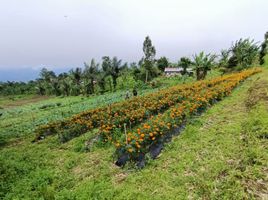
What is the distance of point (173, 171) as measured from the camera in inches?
197

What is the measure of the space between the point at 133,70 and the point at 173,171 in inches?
1449

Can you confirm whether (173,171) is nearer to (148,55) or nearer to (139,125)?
(139,125)

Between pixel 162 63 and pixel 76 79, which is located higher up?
pixel 162 63

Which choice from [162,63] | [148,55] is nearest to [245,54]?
[148,55]

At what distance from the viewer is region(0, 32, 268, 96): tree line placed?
2572 cm

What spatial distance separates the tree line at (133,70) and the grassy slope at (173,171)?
16.8 metres

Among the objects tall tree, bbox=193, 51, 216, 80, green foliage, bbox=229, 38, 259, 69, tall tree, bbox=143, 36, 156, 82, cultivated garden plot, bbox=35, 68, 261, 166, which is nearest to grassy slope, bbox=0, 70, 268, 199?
cultivated garden plot, bbox=35, 68, 261, 166

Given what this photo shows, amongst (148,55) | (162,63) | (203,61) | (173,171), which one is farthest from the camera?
(162,63)

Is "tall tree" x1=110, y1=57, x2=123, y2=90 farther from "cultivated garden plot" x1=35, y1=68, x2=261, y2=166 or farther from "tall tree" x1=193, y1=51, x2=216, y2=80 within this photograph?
"cultivated garden plot" x1=35, y1=68, x2=261, y2=166

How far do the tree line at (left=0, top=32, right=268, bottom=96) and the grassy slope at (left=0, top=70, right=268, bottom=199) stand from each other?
16.8 metres

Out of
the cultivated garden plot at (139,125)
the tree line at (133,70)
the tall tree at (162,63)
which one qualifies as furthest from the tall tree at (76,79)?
the cultivated garden plot at (139,125)

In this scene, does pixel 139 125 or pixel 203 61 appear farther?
pixel 203 61

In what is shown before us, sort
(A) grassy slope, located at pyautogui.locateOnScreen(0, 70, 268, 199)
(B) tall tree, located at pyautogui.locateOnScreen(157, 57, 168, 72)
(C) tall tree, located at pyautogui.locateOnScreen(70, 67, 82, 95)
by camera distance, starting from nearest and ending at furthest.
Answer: (A) grassy slope, located at pyautogui.locateOnScreen(0, 70, 268, 199) → (C) tall tree, located at pyautogui.locateOnScreen(70, 67, 82, 95) → (B) tall tree, located at pyautogui.locateOnScreen(157, 57, 168, 72)

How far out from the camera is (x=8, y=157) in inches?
301
